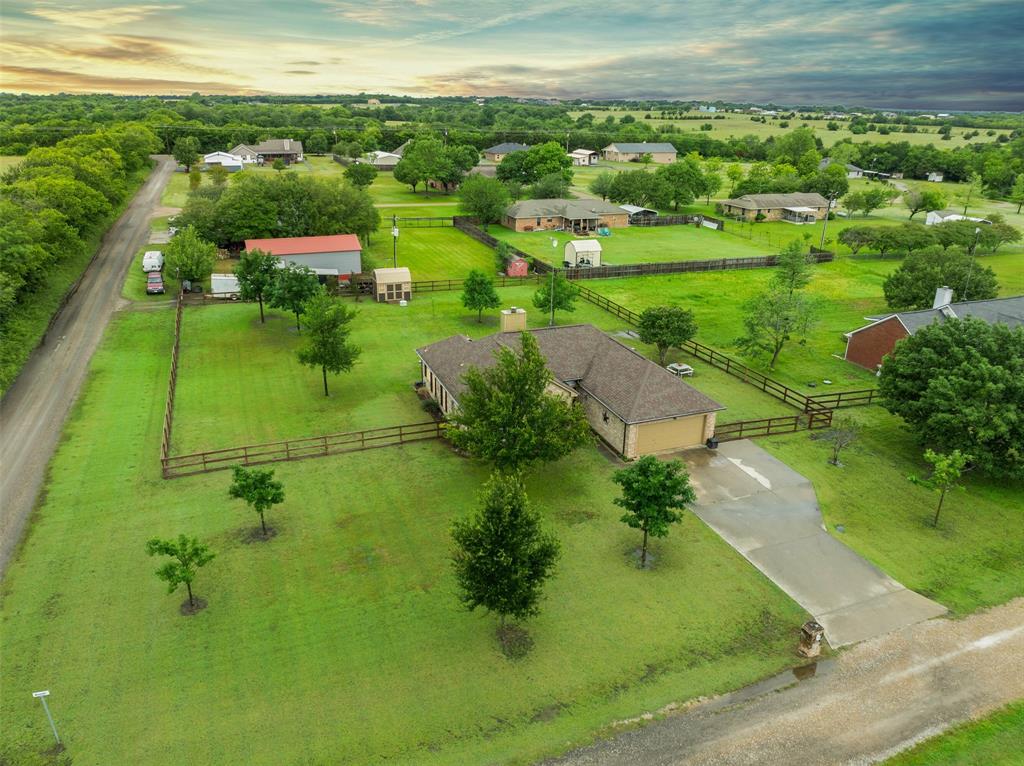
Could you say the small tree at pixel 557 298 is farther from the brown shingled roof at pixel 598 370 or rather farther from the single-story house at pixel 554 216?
the single-story house at pixel 554 216

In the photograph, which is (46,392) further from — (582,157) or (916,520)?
(582,157)

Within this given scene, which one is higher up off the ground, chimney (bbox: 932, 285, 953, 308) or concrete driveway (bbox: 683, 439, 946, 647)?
chimney (bbox: 932, 285, 953, 308)

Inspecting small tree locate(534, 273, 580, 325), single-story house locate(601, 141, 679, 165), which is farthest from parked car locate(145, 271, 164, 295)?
single-story house locate(601, 141, 679, 165)

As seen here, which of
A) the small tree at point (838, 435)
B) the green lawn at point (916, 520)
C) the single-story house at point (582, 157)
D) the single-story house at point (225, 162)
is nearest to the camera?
the green lawn at point (916, 520)

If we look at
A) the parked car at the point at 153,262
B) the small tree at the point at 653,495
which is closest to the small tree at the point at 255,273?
the parked car at the point at 153,262

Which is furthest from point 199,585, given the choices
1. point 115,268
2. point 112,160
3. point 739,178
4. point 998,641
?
point 739,178

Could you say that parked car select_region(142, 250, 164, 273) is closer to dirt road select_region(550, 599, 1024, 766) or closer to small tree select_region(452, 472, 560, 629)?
small tree select_region(452, 472, 560, 629)
